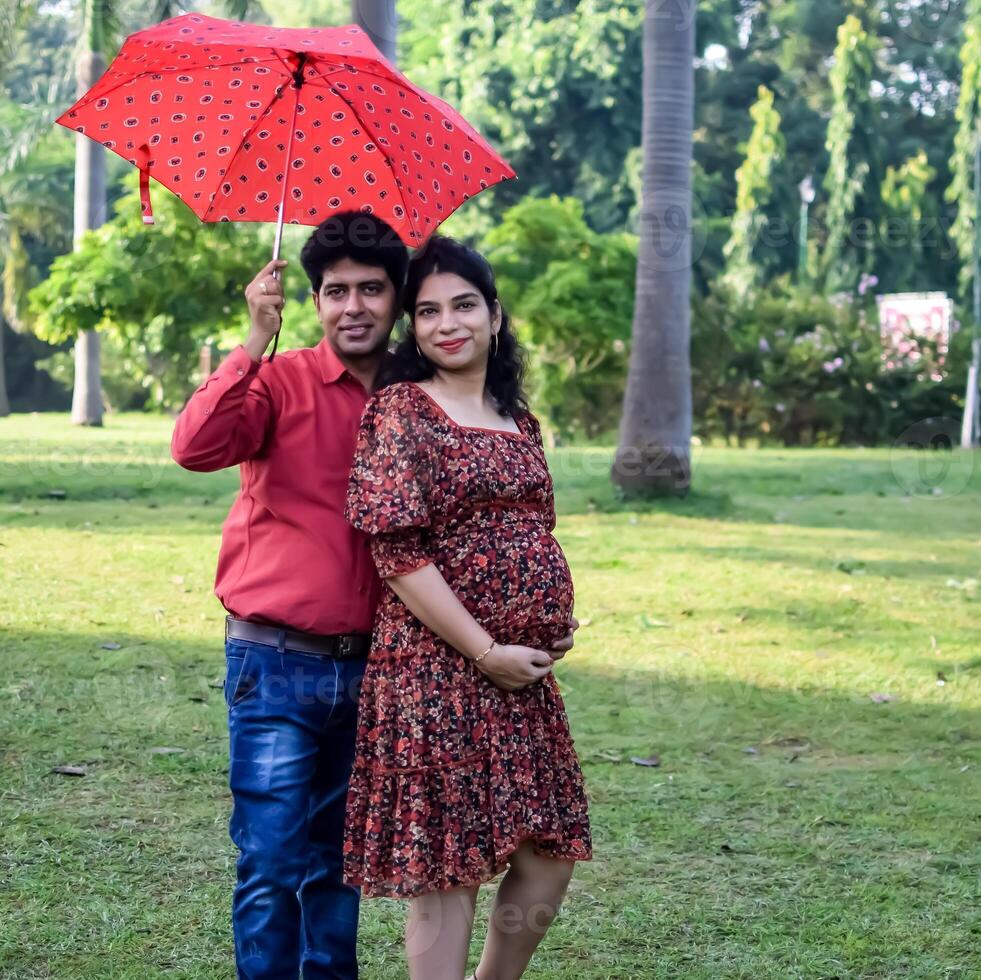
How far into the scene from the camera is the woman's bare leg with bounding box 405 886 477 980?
3.01m

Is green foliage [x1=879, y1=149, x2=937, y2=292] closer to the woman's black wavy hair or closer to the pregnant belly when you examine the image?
the woman's black wavy hair

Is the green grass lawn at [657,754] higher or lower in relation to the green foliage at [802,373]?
lower

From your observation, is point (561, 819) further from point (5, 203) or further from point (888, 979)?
point (5, 203)

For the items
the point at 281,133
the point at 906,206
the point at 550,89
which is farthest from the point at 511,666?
the point at 550,89

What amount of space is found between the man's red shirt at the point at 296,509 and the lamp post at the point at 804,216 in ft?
92.1

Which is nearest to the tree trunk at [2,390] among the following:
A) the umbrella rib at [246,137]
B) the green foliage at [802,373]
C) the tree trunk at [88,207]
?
the tree trunk at [88,207]

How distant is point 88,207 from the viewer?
25.3 metres

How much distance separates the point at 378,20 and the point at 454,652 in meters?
4.98

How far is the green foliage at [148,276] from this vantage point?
15.5 metres

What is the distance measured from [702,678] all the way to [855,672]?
2.56 feet

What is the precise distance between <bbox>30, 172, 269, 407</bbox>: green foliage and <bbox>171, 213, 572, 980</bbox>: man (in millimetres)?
12433

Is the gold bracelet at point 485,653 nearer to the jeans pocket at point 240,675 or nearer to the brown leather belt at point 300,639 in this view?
the brown leather belt at point 300,639

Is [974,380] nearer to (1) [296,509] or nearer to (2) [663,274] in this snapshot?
(2) [663,274]

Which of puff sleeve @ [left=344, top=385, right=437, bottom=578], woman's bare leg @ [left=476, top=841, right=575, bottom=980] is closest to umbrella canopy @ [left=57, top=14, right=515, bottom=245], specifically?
puff sleeve @ [left=344, top=385, right=437, bottom=578]
